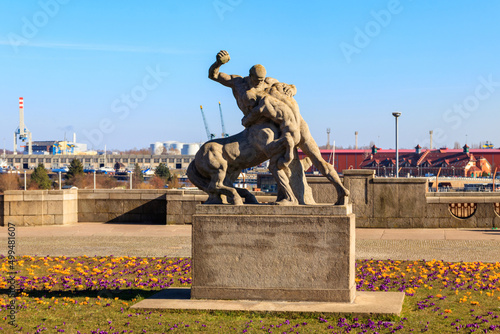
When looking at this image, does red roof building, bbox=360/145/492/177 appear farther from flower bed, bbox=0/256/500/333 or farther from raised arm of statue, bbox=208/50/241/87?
raised arm of statue, bbox=208/50/241/87

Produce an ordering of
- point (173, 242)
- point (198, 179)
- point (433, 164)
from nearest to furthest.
A: point (198, 179) → point (173, 242) → point (433, 164)

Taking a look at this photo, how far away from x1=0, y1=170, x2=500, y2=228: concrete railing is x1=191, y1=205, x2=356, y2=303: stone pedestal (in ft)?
28.3

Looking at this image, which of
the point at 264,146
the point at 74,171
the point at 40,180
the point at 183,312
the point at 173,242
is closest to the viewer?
the point at 183,312

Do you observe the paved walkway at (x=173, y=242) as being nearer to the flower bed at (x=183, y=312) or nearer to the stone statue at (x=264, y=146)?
the flower bed at (x=183, y=312)

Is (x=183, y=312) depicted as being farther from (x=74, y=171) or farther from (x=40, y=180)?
(x=74, y=171)

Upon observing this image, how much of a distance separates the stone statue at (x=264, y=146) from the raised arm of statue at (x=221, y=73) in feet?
0.04

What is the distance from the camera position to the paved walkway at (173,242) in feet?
42.7

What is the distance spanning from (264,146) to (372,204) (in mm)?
9274

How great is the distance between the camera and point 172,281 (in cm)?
1037

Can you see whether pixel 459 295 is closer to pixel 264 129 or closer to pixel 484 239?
pixel 264 129

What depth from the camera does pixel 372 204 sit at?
17391mm

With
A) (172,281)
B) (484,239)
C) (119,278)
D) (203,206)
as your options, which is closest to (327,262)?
(203,206)

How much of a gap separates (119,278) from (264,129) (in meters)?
3.65

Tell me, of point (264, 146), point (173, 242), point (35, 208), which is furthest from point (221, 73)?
point (35, 208)
